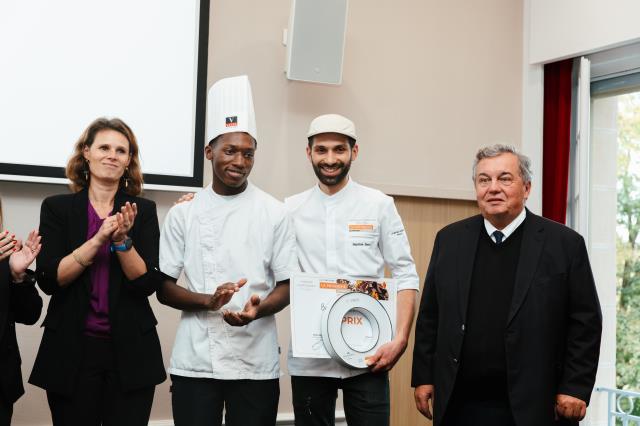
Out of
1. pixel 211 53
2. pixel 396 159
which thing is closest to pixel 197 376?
pixel 211 53

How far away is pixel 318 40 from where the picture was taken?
417cm

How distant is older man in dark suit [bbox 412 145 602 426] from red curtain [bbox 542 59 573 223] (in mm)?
2420

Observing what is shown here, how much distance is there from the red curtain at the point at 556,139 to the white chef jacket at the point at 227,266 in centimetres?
281

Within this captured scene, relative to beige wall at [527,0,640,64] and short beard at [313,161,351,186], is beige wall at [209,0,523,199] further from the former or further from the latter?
short beard at [313,161,351,186]

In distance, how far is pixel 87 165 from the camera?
2.62 meters

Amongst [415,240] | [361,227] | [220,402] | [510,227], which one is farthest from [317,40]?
[220,402]

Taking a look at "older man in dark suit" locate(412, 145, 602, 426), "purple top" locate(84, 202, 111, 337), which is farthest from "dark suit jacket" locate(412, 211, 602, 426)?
"purple top" locate(84, 202, 111, 337)

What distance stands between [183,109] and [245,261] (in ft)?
5.66

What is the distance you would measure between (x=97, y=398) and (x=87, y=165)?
0.81 meters

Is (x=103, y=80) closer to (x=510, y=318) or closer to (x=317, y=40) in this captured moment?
(x=317, y=40)

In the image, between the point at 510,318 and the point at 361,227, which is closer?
the point at 510,318

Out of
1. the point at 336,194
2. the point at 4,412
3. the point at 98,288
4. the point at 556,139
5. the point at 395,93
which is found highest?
the point at 395,93

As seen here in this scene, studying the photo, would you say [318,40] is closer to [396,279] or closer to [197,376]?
[396,279]

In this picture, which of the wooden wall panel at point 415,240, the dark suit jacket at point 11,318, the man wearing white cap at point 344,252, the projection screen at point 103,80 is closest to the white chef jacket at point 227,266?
the man wearing white cap at point 344,252
